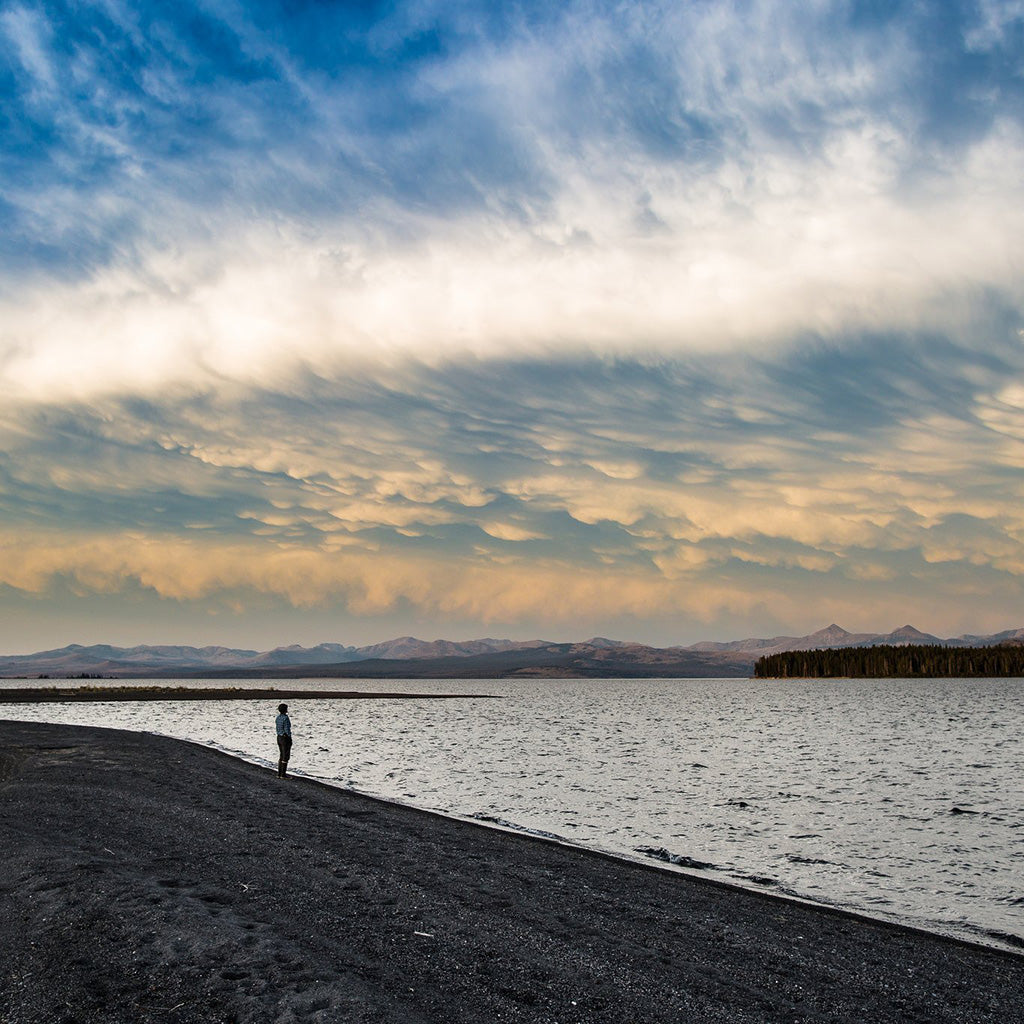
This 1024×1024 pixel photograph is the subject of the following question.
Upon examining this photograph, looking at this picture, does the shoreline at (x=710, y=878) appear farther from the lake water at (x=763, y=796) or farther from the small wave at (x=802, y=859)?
the small wave at (x=802, y=859)

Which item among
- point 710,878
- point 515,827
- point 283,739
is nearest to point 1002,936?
point 710,878

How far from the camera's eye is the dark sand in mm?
11008

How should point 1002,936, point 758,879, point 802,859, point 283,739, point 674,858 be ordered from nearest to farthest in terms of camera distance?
1. point 1002,936
2. point 758,879
3. point 674,858
4. point 802,859
5. point 283,739

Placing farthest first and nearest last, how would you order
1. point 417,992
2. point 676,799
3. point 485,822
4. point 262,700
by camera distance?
point 262,700
point 676,799
point 485,822
point 417,992

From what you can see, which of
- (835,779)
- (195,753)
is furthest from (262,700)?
(835,779)

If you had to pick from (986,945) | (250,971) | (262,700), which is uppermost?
(250,971)

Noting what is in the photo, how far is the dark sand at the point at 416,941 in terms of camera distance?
36.1 feet

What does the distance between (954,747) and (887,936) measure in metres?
58.8

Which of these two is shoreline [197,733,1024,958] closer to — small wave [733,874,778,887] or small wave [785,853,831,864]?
small wave [733,874,778,887]

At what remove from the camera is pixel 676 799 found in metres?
35.5

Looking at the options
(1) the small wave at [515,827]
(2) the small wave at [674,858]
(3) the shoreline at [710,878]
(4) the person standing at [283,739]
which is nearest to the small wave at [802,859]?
(2) the small wave at [674,858]

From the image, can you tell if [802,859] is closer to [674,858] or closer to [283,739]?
[674,858]

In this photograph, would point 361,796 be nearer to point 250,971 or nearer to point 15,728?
point 250,971

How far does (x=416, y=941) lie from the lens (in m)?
13.4
